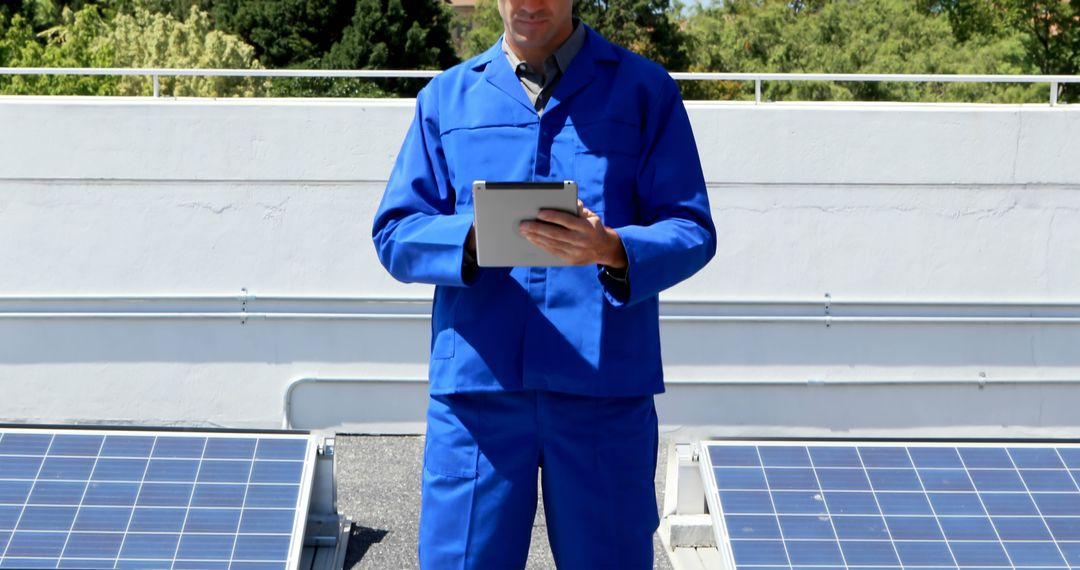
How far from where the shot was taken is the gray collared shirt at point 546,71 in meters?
2.71

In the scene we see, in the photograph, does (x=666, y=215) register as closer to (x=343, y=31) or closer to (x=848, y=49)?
(x=848, y=49)

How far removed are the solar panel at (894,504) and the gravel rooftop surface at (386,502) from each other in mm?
902

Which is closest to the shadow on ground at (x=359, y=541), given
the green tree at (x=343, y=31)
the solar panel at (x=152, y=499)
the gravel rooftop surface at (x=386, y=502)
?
the gravel rooftop surface at (x=386, y=502)

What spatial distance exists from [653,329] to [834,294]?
402cm

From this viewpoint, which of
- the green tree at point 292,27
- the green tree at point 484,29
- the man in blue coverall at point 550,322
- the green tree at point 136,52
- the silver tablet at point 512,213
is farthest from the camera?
the green tree at point 484,29

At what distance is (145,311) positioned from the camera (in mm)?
6527

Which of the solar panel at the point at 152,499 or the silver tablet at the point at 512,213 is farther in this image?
the solar panel at the point at 152,499

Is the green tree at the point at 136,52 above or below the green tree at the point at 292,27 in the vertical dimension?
above

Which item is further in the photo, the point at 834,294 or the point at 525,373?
the point at 834,294

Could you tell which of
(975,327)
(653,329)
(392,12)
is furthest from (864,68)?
(653,329)

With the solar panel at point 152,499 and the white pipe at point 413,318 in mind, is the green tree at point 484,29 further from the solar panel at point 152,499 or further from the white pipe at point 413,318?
the solar panel at point 152,499

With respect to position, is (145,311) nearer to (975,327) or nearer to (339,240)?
(339,240)

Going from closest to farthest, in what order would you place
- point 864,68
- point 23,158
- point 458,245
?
point 458,245
point 23,158
point 864,68

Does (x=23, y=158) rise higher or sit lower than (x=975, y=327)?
higher
